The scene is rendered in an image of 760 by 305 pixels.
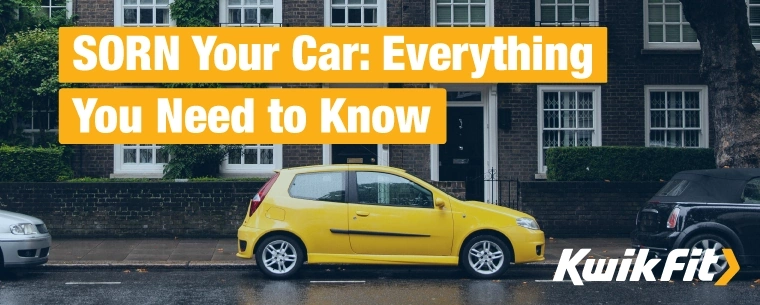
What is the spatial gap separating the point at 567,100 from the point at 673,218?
26.7 feet

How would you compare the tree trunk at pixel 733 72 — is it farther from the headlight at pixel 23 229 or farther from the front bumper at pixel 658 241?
the headlight at pixel 23 229

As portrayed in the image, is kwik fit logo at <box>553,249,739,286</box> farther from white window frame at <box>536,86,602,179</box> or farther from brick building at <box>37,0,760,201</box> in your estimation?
white window frame at <box>536,86,602,179</box>

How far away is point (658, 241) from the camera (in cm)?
1264

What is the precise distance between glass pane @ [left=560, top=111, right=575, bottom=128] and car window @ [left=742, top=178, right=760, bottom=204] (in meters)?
7.87

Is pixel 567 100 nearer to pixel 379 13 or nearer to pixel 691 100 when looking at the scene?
pixel 691 100

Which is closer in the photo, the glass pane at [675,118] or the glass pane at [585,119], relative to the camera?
the glass pane at [585,119]

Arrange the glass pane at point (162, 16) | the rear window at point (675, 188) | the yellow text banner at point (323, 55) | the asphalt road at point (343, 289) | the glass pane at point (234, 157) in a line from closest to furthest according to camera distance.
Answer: the asphalt road at point (343, 289)
the rear window at point (675, 188)
the yellow text banner at point (323, 55)
the glass pane at point (234, 157)
the glass pane at point (162, 16)

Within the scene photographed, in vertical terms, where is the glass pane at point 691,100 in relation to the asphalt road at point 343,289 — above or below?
above

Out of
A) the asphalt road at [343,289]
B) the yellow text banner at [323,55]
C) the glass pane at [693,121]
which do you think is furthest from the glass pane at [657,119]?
the asphalt road at [343,289]

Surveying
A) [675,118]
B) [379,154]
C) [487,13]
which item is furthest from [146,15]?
[675,118]

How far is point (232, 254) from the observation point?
14.8 metres

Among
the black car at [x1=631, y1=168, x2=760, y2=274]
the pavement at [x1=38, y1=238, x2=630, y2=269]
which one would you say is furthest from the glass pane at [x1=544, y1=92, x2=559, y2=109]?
the black car at [x1=631, y1=168, x2=760, y2=274]

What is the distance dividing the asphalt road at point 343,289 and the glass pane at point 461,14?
27.2 feet

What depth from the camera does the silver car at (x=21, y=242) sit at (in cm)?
A: 1217
